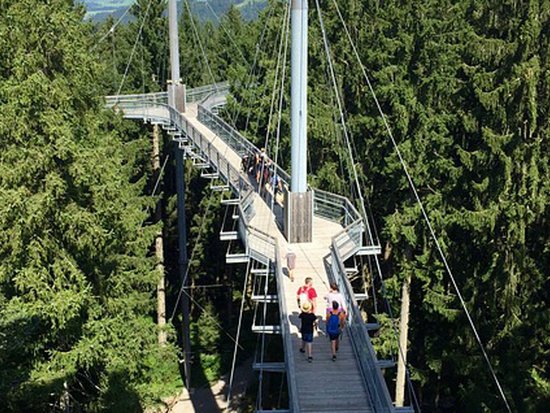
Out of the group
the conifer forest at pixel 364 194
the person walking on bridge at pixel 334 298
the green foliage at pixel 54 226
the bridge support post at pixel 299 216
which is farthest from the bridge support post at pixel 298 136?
the person walking on bridge at pixel 334 298

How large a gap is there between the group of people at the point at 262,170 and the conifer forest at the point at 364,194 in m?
1.40

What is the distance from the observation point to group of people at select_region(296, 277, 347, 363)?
11.1 m

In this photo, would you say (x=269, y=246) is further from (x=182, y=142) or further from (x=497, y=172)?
(x=182, y=142)

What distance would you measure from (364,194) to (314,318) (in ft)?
48.3

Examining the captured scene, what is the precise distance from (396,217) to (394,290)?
9.02 ft

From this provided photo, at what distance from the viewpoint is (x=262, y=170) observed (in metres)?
19.8

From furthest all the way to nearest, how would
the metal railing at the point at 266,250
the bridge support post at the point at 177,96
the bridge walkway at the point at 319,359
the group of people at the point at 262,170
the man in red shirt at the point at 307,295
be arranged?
the bridge support post at the point at 177,96 → the group of people at the point at 262,170 → the metal railing at the point at 266,250 → the man in red shirt at the point at 307,295 → the bridge walkway at the point at 319,359

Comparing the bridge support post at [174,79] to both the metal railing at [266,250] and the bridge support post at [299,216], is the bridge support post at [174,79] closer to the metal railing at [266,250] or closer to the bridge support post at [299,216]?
the metal railing at [266,250]

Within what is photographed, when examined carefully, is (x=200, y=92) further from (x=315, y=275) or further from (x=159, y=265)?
(x=315, y=275)

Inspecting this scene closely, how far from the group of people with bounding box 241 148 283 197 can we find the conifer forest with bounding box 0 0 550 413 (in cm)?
140

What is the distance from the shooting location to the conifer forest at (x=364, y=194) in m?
13.3

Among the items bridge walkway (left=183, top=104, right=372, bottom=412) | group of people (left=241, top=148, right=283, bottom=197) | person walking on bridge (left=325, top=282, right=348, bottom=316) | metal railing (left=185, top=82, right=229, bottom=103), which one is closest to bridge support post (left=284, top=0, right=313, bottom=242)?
bridge walkway (left=183, top=104, right=372, bottom=412)

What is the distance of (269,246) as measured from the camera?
1523cm

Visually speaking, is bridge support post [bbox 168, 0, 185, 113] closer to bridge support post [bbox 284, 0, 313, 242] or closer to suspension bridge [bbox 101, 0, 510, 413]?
suspension bridge [bbox 101, 0, 510, 413]
